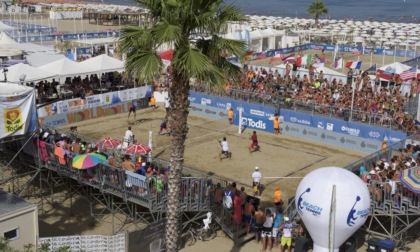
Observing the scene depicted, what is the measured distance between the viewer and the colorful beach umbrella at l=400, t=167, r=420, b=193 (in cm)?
1600

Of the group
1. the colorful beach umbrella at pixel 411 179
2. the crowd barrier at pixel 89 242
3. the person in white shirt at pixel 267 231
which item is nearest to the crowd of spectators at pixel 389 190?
the colorful beach umbrella at pixel 411 179

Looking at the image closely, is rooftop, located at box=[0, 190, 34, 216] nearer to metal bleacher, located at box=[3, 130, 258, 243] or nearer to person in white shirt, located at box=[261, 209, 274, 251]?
metal bleacher, located at box=[3, 130, 258, 243]

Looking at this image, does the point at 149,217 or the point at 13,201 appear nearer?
the point at 13,201

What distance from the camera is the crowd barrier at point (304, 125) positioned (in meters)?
27.9

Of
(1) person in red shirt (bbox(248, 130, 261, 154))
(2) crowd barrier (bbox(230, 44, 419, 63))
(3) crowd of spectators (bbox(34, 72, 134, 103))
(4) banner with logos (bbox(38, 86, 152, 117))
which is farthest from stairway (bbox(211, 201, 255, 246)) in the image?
(2) crowd barrier (bbox(230, 44, 419, 63))

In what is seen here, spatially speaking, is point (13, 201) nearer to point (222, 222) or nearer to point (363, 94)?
point (222, 222)

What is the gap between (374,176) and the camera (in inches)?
691

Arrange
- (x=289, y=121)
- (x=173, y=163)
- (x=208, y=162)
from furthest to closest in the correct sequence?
(x=289, y=121) → (x=208, y=162) → (x=173, y=163)

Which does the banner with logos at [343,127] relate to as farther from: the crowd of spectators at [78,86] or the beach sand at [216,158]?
the crowd of spectators at [78,86]

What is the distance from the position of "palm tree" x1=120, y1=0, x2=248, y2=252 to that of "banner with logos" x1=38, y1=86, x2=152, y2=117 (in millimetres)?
20948

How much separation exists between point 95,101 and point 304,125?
13.0 meters

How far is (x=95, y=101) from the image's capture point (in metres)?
34.4

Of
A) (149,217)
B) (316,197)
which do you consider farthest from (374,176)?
(149,217)

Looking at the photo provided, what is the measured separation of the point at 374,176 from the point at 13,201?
10.9m
